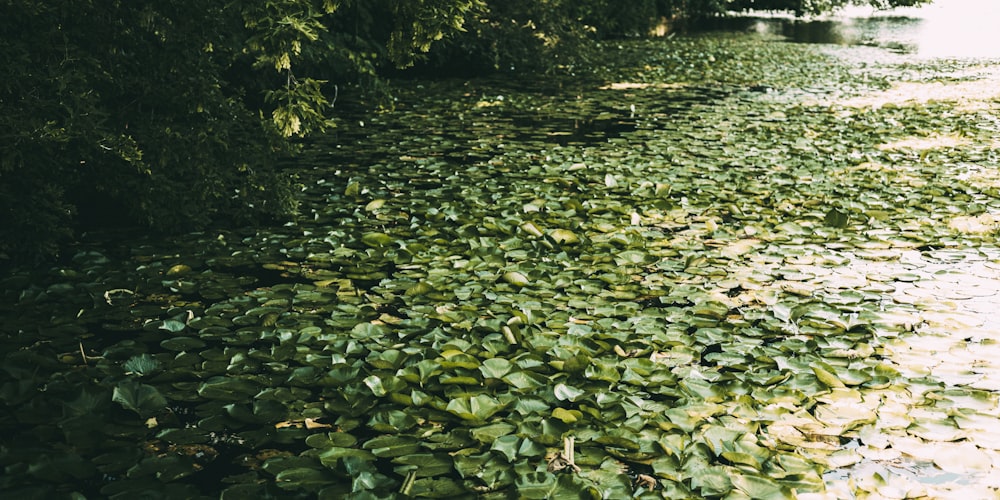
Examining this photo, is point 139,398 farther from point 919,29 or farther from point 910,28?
point 910,28

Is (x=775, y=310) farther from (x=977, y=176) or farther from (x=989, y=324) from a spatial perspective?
(x=977, y=176)

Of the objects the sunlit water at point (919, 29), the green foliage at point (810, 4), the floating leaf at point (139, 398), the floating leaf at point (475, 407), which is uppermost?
the green foliage at point (810, 4)

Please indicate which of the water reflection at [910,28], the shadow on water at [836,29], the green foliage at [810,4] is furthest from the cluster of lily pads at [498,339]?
the green foliage at [810,4]

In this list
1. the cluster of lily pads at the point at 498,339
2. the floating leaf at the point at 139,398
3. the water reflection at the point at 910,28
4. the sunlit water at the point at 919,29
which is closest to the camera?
the cluster of lily pads at the point at 498,339

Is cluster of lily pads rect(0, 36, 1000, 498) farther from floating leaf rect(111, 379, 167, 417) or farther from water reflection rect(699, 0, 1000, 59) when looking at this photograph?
water reflection rect(699, 0, 1000, 59)

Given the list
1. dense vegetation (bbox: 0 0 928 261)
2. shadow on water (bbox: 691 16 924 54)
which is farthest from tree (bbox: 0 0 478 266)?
shadow on water (bbox: 691 16 924 54)

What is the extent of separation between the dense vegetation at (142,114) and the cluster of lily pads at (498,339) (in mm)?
210

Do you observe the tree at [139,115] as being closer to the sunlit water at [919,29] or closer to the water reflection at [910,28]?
the sunlit water at [919,29]

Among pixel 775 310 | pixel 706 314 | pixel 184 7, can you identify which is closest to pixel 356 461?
pixel 706 314

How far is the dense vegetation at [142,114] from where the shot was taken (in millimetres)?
2943

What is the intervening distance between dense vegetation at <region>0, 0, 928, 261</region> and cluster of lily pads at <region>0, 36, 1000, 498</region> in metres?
0.21

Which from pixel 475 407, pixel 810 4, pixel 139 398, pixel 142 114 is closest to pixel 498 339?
→ pixel 475 407

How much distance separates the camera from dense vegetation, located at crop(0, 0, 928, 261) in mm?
2943

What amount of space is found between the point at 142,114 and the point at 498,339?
1.98m
